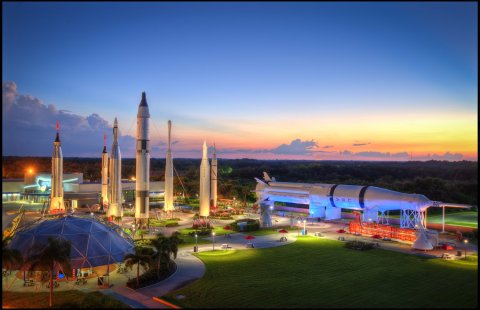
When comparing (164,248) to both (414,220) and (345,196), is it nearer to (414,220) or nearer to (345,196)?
(345,196)

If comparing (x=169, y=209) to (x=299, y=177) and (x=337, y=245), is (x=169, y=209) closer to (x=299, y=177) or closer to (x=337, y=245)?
(x=337, y=245)

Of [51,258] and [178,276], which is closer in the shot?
[51,258]

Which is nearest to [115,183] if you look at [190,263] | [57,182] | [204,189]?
[57,182]

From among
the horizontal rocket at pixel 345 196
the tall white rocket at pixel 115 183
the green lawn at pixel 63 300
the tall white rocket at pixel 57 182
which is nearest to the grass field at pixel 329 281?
the green lawn at pixel 63 300

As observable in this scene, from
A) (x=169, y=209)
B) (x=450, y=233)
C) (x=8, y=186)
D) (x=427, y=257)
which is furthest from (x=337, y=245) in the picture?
(x=8, y=186)

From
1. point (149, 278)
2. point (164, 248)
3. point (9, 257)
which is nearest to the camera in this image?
point (9, 257)

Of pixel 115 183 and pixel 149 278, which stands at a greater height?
pixel 115 183
